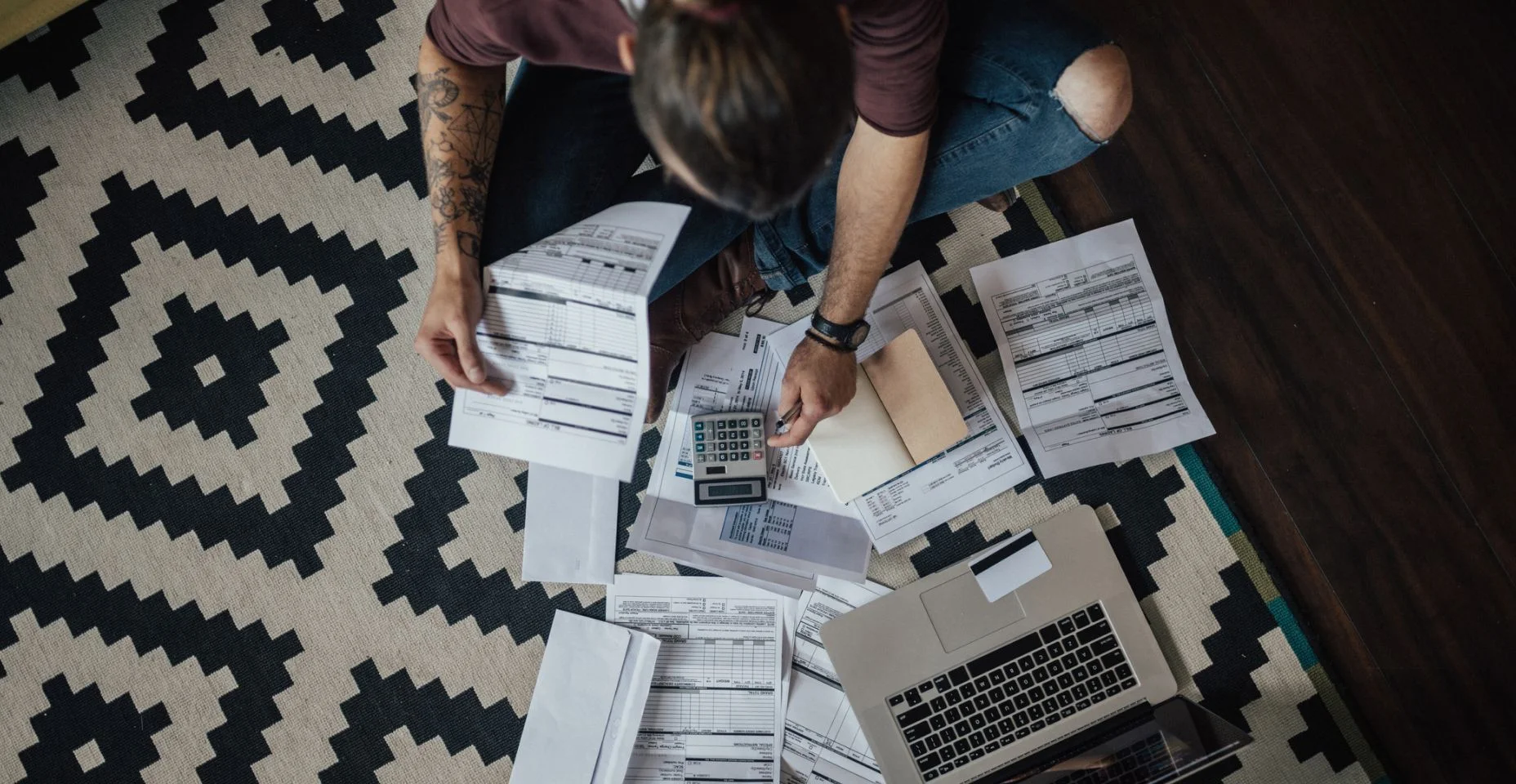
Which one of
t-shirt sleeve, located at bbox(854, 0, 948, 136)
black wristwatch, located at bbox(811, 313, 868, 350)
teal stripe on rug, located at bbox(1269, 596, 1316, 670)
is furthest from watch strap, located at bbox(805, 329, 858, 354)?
teal stripe on rug, located at bbox(1269, 596, 1316, 670)

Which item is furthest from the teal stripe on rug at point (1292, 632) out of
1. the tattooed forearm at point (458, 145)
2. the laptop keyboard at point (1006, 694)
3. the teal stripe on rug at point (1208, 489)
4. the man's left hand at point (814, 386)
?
the tattooed forearm at point (458, 145)

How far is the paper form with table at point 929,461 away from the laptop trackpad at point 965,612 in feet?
0.28

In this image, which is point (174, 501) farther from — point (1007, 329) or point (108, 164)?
point (1007, 329)

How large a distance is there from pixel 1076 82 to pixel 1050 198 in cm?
28

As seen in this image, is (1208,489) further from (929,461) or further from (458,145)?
(458,145)

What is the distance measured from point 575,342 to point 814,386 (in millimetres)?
279

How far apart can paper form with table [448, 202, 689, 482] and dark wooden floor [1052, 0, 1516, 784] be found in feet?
2.07

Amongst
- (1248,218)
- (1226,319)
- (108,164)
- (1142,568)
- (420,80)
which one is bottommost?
(1142,568)

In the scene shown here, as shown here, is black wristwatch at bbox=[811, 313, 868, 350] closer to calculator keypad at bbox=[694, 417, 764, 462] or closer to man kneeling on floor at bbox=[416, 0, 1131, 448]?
man kneeling on floor at bbox=[416, 0, 1131, 448]

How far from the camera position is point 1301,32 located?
1.30 metres

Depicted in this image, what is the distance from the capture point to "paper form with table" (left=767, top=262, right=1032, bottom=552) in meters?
1.22

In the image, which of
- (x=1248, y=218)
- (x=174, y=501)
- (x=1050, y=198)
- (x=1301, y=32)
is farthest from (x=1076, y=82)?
(x=174, y=501)

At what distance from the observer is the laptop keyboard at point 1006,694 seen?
3.83 feet

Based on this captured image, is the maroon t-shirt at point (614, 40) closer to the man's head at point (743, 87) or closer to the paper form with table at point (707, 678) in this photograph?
the man's head at point (743, 87)
